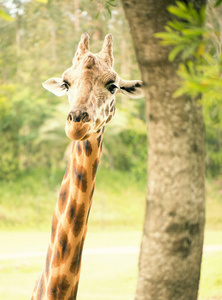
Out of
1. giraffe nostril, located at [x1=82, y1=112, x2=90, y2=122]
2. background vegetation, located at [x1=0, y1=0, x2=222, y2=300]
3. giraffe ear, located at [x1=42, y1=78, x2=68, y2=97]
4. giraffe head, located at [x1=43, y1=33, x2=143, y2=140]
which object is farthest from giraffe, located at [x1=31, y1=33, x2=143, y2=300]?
background vegetation, located at [x1=0, y1=0, x2=222, y2=300]

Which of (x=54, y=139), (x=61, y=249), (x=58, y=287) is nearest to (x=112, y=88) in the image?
(x=61, y=249)

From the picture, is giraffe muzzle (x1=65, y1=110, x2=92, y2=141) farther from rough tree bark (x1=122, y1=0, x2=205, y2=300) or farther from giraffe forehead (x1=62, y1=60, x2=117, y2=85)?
rough tree bark (x1=122, y1=0, x2=205, y2=300)

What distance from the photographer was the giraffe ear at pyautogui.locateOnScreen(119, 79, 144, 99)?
3613 mm

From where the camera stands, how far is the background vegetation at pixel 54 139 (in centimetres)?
1862

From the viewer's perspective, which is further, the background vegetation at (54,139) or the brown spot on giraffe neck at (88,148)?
the background vegetation at (54,139)

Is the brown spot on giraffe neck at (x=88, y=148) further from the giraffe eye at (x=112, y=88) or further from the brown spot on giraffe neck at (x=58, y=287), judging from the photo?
the brown spot on giraffe neck at (x=58, y=287)

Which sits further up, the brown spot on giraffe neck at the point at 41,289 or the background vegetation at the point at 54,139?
the background vegetation at the point at 54,139

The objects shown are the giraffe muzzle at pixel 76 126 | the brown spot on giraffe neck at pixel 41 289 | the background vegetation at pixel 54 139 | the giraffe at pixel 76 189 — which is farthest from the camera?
the background vegetation at pixel 54 139

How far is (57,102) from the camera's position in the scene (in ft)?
82.9

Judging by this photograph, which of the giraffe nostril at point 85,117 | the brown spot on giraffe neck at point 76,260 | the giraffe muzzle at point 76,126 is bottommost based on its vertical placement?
the brown spot on giraffe neck at point 76,260

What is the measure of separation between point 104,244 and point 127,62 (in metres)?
13.3

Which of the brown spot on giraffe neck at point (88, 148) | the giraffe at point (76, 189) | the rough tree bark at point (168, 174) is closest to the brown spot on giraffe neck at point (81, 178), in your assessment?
the giraffe at point (76, 189)

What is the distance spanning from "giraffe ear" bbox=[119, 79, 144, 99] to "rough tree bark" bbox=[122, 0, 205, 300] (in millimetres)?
524

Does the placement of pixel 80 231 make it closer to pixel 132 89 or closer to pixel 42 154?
pixel 132 89
